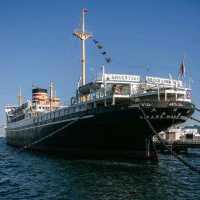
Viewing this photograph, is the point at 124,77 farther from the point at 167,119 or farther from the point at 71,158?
the point at 71,158

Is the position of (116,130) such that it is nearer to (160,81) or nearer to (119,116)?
(119,116)

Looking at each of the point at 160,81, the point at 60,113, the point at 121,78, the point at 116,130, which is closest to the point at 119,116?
the point at 116,130

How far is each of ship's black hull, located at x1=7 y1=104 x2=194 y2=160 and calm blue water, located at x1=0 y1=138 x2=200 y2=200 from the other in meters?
2.07

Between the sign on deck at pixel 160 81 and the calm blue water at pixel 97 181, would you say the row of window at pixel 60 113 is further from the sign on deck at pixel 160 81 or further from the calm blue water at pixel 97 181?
the sign on deck at pixel 160 81

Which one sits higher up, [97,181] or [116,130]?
[116,130]

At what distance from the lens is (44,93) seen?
255 feet


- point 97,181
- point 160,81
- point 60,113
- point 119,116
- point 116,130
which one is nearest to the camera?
point 97,181

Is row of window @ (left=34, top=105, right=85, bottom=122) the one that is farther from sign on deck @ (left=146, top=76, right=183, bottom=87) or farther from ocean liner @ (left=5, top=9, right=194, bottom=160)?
sign on deck @ (left=146, top=76, right=183, bottom=87)

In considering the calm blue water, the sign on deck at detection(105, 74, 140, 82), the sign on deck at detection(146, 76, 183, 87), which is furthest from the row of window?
the sign on deck at detection(146, 76, 183, 87)

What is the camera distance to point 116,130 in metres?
38.1

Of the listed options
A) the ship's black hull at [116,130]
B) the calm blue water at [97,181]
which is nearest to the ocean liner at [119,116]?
the ship's black hull at [116,130]

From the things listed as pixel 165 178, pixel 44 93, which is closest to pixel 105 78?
pixel 165 178

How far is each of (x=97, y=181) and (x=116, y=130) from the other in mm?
10542

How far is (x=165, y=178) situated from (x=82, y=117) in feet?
45.8
